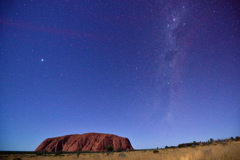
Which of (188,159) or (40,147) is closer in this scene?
(188,159)

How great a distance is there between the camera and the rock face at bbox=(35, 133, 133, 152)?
115 m

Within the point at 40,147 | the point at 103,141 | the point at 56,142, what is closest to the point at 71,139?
the point at 56,142

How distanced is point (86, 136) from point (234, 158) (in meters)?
151

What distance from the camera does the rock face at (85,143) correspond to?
115 meters

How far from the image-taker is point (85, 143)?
12325 cm

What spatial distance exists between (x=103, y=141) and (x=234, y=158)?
130 metres

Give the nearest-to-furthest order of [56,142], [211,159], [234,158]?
[234,158] → [211,159] → [56,142]

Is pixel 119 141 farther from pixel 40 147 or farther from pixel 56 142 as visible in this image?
pixel 40 147

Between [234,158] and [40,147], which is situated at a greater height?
[234,158]

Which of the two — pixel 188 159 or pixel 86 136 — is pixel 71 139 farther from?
pixel 188 159

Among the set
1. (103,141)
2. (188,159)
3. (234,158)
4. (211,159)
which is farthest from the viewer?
(103,141)

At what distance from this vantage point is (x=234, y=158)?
5363 mm

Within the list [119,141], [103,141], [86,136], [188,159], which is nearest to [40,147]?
[86,136]

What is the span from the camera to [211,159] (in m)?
5.71
